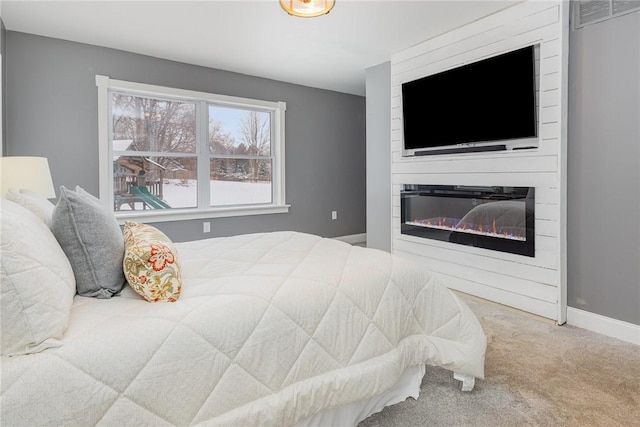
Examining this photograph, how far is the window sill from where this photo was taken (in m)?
4.01

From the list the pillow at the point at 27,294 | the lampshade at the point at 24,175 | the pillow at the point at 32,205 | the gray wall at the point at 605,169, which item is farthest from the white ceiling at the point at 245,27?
the pillow at the point at 27,294

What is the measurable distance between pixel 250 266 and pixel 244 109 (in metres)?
3.75

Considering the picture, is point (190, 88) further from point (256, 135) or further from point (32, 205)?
point (32, 205)

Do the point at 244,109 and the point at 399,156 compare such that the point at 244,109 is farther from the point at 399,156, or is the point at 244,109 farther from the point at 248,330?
the point at 248,330

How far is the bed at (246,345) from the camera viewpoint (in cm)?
92

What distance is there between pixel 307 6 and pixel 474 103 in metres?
1.75

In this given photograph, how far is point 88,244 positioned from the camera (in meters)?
1.29

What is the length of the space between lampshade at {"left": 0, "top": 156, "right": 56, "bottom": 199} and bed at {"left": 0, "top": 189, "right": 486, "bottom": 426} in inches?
51.6

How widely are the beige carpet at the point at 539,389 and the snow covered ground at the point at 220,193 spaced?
3517 mm

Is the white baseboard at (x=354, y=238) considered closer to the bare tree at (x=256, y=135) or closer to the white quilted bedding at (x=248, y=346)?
the bare tree at (x=256, y=135)

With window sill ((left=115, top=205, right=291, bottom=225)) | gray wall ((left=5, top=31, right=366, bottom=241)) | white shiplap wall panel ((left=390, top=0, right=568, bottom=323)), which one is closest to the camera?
white shiplap wall panel ((left=390, top=0, right=568, bottom=323))

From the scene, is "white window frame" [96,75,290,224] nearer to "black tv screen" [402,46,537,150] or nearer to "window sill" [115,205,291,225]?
"window sill" [115,205,291,225]

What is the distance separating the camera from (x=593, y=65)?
259 centimetres

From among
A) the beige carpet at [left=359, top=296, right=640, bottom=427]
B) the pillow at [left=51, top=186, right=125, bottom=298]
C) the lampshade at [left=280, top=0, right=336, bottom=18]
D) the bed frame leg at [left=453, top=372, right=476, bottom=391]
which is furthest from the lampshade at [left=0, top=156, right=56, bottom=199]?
the bed frame leg at [left=453, top=372, right=476, bottom=391]
